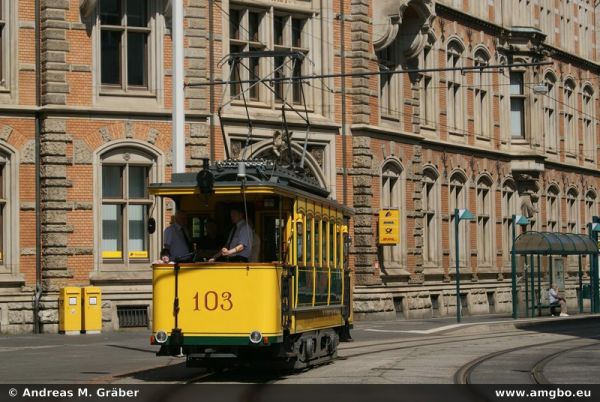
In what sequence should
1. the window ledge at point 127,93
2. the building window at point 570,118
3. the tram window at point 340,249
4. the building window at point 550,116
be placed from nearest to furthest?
1. the tram window at point 340,249
2. the window ledge at point 127,93
3. the building window at point 550,116
4. the building window at point 570,118

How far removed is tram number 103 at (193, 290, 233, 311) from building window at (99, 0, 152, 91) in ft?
57.1

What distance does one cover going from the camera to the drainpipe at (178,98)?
2531cm

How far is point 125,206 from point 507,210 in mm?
24874

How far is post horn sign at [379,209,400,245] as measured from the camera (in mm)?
43594

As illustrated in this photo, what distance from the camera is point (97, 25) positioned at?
3662 centimetres

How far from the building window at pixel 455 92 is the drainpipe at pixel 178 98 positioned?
89.8 ft

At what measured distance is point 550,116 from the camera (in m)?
63.6

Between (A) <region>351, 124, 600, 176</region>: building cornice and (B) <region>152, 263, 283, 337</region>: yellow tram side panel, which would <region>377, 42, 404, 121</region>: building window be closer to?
(A) <region>351, 124, 600, 176</region>: building cornice

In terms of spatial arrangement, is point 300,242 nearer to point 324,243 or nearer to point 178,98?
point 324,243

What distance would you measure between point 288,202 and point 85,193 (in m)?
16.0

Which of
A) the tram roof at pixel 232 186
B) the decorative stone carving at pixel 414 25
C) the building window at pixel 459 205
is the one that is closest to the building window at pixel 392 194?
the decorative stone carving at pixel 414 25

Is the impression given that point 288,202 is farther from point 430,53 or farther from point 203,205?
point 430,53

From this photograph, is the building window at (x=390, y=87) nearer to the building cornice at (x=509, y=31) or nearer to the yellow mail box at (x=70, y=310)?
the building cornice at (x=509, y=31)

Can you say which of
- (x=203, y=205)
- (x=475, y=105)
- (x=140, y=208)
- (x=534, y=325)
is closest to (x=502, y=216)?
(x=475, y=105)
